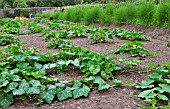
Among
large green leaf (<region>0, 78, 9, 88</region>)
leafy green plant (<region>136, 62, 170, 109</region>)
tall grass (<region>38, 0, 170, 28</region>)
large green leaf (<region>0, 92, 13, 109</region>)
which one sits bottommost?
large green leaf (<region>0, 92, 13, 109</region>)

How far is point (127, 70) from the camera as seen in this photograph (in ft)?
9.66

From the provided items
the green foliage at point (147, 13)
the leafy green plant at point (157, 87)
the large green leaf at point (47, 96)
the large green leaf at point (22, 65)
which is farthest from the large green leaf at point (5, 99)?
the green foliage at point (147, 13)

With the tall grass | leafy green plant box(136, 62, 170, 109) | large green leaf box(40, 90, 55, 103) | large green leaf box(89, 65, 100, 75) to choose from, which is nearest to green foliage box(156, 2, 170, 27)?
the tall grass

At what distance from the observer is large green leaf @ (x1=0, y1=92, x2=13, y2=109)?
6.88 ft

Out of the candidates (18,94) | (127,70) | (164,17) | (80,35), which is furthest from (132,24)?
Answer: (18,94)

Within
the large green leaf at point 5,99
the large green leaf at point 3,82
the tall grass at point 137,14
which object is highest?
the tall grass at point 137,14

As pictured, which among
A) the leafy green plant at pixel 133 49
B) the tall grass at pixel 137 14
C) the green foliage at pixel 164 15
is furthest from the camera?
the tall grass at pixel 137 14

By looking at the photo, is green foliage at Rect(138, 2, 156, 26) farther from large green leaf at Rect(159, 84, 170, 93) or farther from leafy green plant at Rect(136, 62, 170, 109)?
large green leaf at Rect(159, 84, 170, 93)

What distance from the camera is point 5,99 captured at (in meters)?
A: 2.13

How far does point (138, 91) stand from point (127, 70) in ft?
1.95

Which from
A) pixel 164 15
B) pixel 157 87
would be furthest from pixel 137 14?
pixel 157 87

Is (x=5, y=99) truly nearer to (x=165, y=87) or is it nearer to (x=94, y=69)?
(x=94, y=69)

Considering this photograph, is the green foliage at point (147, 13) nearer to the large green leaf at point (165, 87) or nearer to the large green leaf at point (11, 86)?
the large green leaf at point (165, 87)

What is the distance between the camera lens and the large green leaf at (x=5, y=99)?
2.10 metres
